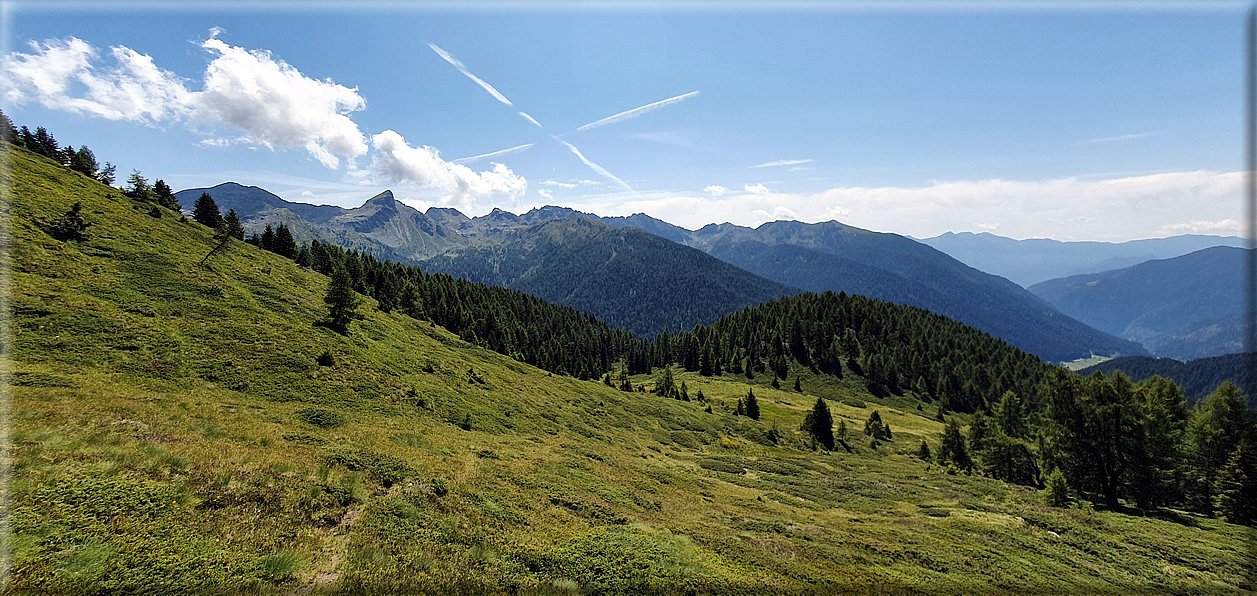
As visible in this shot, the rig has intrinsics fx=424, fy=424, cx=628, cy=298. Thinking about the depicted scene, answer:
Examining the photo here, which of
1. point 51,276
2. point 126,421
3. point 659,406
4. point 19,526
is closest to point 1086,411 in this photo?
point 659,406

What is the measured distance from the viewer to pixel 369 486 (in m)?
19.1

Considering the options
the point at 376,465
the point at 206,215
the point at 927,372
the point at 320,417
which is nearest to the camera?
the point at 376,465

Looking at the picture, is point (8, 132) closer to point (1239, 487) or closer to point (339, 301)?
point (339, 301)

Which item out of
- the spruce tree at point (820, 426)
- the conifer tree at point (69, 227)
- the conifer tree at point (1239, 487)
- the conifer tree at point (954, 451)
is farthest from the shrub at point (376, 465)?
the conifer tree at point (954, 451)

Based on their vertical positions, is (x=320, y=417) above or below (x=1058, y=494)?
above

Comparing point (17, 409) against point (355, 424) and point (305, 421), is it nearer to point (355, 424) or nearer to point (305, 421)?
point (305, 421)

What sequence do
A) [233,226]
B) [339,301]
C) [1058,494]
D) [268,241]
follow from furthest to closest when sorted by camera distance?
[268,241], [233,226], [339,301], [1058,494]

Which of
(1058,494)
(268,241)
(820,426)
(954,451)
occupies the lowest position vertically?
(820,426)

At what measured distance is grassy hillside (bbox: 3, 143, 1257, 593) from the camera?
13.1 m

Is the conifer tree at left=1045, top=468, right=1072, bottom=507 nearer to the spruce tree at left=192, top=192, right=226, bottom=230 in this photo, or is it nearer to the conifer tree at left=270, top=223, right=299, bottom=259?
the conifer tree at left=270, top=223, right=299, bottom=259

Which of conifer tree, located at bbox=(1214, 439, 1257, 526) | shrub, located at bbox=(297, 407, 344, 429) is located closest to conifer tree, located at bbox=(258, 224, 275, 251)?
shrub, located at bbox=(297, 407, 344, 429)

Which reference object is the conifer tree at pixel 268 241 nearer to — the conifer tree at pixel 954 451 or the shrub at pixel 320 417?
the shrub at pixel 320 417

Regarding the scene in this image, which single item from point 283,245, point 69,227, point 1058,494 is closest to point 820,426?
point 1058,494

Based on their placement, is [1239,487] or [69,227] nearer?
[1239,487]
